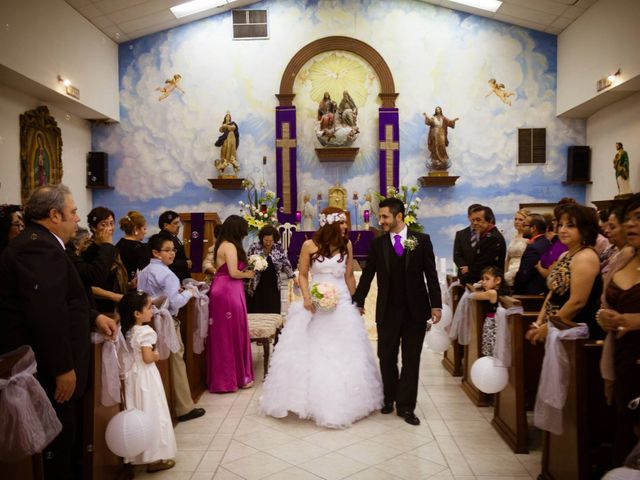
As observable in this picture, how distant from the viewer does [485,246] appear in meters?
5.62

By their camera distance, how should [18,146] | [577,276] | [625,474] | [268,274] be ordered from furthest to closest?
1. [18,146]
2. [268,274]
3. [577,276]
4. [625,474]

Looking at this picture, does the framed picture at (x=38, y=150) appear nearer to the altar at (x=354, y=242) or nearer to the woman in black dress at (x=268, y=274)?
the woman in black dress at (x=268, y=274)

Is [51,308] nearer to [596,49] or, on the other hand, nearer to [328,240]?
[328,240]

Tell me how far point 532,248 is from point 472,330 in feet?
3.11

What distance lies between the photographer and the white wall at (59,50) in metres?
8.19

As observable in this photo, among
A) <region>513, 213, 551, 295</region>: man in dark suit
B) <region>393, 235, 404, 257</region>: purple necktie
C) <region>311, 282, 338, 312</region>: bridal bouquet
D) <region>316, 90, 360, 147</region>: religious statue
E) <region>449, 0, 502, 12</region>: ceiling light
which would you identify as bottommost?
<region>311, 282, 338, 312</region>: bridal bouquet

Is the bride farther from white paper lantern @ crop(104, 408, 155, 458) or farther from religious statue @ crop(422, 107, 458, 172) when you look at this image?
religious statue @ crop(422, 107, 458, 172)

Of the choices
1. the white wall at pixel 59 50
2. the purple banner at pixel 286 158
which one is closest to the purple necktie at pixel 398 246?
the white wall at pixel 59 50

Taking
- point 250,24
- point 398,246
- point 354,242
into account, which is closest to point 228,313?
point 398,246

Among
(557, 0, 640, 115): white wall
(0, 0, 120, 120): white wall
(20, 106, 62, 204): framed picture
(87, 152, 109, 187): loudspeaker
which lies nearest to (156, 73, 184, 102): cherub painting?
(0, 0, 120, 120): white wall

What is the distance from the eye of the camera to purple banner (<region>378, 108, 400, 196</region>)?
1198cm

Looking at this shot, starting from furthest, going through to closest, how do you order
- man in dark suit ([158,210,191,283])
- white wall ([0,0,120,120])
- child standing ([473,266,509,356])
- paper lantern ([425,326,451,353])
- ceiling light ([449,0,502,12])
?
ceiling light ([449,0,502,12]) < white wall ([0,0,120,120]) < paper lantern ([425,326,451,353]) < man in dark suit ([158,210,191,283]) < child standing ([473,266,509,356])

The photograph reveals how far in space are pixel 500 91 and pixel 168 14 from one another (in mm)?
7122

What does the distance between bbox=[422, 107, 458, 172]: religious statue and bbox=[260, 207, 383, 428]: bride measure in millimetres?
7176
